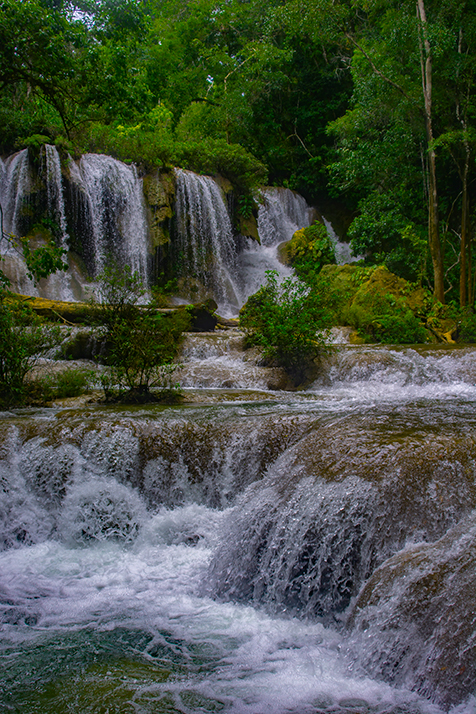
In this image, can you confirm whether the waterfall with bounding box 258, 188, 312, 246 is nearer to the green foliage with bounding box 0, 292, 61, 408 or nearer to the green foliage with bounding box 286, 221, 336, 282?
the green foliage with bounding box 286, 221, 336, 282

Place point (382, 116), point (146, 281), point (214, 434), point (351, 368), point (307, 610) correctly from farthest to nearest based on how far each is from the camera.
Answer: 1. point (146, 281)
2. point (382, 116)
3. point (351, 368)
4. point (214, 434)
5. point (307, 610)

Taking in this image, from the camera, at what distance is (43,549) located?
156 inches

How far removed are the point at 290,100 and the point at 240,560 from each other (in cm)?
2322

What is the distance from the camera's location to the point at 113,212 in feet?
48.1

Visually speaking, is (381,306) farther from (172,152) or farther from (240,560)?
(172,152)

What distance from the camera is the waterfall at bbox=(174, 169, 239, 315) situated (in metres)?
15.8

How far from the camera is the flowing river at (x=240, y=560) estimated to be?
7.29 feet

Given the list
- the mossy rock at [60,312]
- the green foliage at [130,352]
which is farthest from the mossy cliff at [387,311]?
the mossy rock at [60,312]

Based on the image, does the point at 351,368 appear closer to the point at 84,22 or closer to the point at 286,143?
the point at 84,22

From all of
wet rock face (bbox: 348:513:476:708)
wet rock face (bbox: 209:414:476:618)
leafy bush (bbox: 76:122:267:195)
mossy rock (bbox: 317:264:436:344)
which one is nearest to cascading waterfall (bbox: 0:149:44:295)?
leafy bush (bbox: 76:122:267:195)

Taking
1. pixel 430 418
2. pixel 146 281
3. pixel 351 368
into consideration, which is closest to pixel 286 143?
pixel 146 281

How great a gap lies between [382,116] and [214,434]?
41.1 feet

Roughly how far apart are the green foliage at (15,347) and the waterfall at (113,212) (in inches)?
331

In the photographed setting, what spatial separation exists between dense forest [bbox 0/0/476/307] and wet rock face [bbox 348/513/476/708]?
5.24 metres
